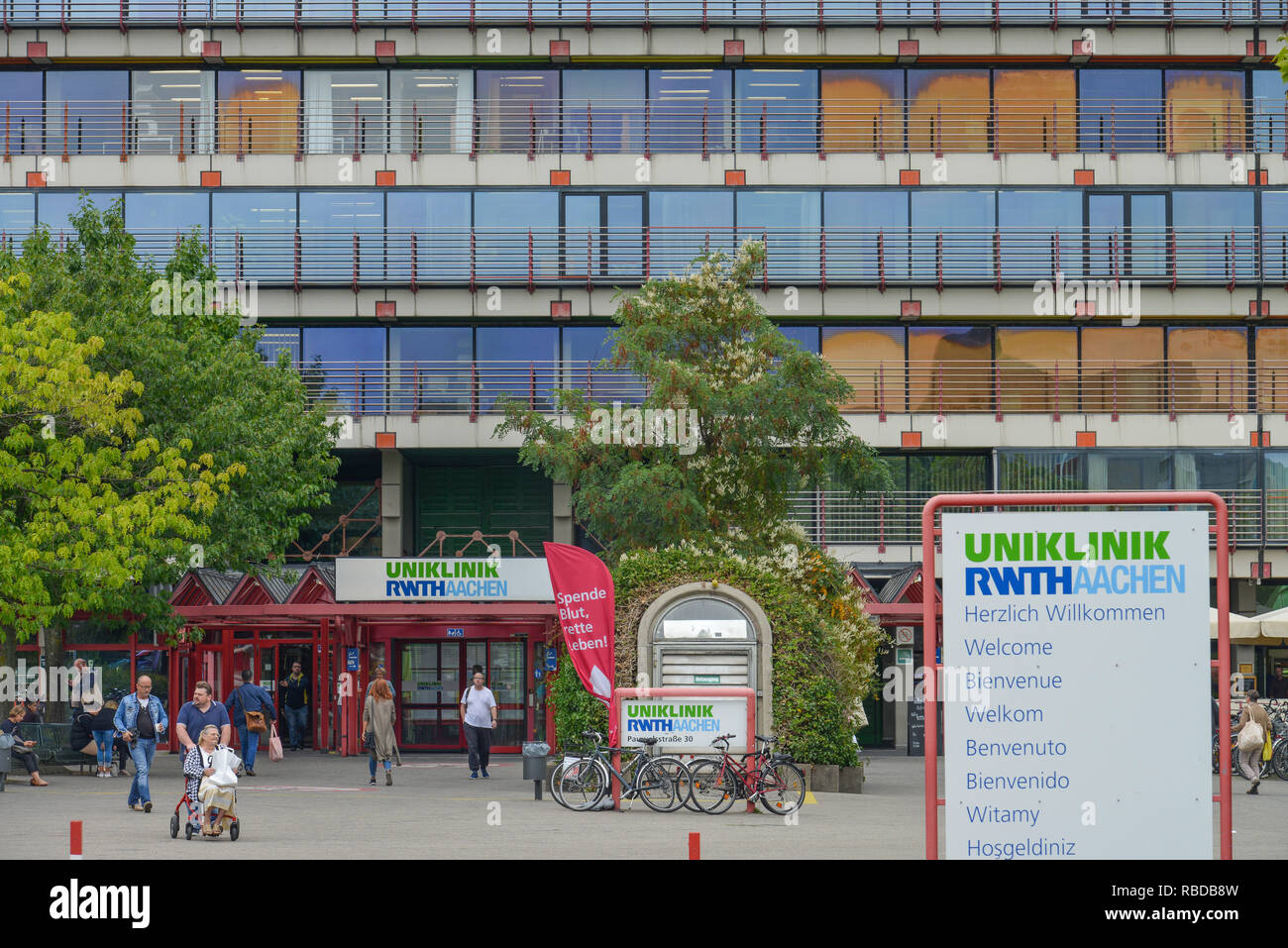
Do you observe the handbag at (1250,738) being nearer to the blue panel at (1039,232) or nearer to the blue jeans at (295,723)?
the blue panel at (1039,232)

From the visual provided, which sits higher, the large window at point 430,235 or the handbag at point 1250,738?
the large window at point 430,235

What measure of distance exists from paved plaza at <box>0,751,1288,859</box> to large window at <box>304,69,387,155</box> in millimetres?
18362

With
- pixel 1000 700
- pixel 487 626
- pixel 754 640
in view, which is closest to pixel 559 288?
pixel 487 626

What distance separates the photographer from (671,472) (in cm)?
2627

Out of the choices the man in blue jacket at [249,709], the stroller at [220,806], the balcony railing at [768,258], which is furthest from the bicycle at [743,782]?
the balcony railing at [768,258]

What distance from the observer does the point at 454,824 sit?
60.7 feet

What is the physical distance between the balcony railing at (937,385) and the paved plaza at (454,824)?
14.3 metres

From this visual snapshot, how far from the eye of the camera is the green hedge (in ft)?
76.4

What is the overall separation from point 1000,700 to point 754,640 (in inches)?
558

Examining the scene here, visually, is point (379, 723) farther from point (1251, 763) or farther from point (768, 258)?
point (768, 258)

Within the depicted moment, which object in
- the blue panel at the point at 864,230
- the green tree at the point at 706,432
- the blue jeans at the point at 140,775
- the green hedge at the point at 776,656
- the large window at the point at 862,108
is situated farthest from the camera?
the large window at the point at 862,108

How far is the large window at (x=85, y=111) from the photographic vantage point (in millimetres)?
40219

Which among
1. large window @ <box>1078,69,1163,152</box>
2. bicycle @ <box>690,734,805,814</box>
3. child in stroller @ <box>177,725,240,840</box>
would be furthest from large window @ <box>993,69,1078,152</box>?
child in stroller @ <box>177,725,240,840</box>
